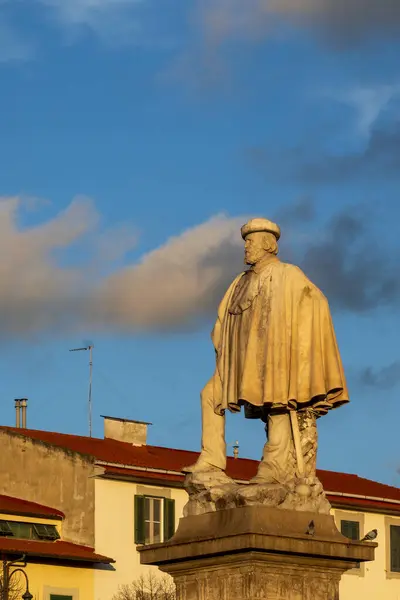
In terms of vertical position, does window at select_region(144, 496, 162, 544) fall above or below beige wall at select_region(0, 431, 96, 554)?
below

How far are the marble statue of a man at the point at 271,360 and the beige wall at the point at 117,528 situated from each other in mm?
36778

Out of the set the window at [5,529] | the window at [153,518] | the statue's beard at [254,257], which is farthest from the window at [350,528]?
the statue's beard at [254,257]

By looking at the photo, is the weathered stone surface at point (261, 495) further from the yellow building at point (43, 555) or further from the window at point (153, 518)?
the window at point (153, 518)

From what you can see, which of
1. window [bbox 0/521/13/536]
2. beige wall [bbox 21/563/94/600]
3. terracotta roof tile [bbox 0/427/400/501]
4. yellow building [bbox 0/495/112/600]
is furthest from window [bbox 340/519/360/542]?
window [bbox 0/521/13/536]

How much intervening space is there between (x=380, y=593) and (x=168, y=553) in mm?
44310

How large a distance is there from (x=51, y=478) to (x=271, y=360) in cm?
3782

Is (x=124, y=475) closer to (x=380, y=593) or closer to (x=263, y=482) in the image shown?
(x=380, y=593)

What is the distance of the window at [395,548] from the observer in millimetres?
59844

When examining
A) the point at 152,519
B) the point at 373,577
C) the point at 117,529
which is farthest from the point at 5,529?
the point at 373,577

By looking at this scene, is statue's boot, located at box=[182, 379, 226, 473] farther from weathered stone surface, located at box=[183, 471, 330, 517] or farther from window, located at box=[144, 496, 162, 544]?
window, located at box=[144, 496, 162, 544]

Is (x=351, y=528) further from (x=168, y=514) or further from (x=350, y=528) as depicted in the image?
(x=168, y=514)

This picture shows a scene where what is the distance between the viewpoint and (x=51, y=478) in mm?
53438

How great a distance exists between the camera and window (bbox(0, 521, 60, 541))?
4997 centimetres

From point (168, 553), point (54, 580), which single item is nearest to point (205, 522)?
point (168, 553)
